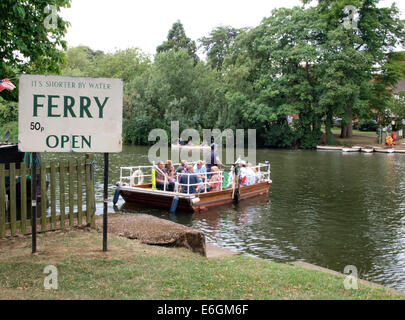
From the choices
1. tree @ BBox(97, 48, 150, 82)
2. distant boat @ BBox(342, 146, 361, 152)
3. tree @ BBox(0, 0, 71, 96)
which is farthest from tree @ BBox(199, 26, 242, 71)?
tree @ BBox(0, 0, 71, 96)

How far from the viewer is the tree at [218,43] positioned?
312 feet

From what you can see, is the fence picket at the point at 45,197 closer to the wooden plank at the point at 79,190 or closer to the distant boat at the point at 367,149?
the wooden plank at the point at 79,190

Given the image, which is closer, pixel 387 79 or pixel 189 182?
pixel 189 182

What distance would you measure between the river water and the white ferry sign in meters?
6.14

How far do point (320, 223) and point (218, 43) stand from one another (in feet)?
282

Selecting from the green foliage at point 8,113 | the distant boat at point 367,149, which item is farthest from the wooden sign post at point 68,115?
the distant boat at point 367,149

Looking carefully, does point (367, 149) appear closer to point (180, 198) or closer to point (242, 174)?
point (242, 174)

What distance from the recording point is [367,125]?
244 ft

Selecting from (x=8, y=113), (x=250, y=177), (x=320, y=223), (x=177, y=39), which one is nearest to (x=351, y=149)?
(x=250, y=177)

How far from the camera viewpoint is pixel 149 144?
62.4 m

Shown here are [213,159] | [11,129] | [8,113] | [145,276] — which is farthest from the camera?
[8,113]

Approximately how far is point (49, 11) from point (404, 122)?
6352cm
